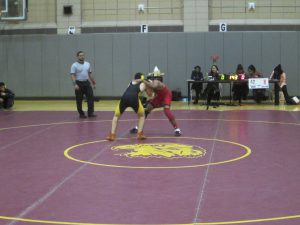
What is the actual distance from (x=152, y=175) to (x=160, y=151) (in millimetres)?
2033

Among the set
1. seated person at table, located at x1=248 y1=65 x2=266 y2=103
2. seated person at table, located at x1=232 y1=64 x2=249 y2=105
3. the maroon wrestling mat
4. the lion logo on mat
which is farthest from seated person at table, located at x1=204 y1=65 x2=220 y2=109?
the lion logo on mat

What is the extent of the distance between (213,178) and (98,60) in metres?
16.2

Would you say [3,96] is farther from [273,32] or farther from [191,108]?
[273,32]

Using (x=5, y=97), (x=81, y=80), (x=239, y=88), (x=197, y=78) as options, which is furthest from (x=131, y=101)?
(x=239, y=88)

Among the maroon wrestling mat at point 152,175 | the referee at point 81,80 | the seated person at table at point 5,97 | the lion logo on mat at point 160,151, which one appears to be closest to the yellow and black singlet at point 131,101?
the maroon wrestling mat at point 152,175

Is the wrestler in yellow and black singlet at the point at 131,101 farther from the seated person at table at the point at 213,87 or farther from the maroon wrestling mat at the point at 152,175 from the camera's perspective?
the seated person at table at the point at 213,87

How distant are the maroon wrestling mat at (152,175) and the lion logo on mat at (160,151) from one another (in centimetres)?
2

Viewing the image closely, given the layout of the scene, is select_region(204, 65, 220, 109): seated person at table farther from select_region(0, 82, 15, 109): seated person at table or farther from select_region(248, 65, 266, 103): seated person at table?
select_region(0, 82, 15, 109): seated person at table

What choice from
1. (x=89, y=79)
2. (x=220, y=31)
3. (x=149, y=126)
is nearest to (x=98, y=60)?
(x=220, y=31)

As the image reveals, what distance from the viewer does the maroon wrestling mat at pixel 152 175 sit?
238 inches

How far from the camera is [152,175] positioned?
7953 mm

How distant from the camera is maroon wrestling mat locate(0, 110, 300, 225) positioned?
19.8 ft

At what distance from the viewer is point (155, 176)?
25.9 ft

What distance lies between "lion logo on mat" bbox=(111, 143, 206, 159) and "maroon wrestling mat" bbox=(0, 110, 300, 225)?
19mm
